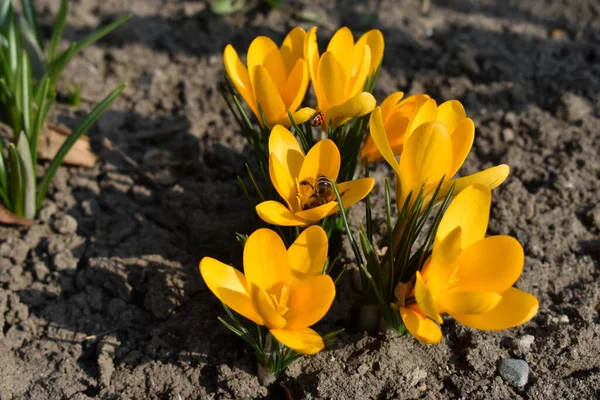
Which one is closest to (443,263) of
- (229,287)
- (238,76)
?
(229,287)

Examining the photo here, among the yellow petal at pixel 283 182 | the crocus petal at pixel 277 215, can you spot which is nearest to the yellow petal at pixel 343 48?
the yellow petal at pixel 283 182

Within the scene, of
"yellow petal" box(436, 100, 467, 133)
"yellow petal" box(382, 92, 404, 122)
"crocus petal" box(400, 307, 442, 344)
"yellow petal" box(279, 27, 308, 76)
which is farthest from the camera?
"yellow petal" box(279, 27, 308, 76)

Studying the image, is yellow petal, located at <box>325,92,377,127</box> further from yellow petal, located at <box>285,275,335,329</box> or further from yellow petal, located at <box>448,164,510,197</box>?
yellow petal, located at <box>285,275,335,329</box>

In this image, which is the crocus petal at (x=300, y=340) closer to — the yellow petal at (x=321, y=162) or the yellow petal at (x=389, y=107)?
the yellow petal at (x=321, y=162)

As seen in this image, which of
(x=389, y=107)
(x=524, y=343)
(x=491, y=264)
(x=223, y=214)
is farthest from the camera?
(x=223, y=214)

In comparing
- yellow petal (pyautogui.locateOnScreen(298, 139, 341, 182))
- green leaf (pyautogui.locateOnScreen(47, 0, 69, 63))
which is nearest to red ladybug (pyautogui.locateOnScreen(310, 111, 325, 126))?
yellow petal (pyautogui.locateOnScreen(298, 139, 341, 182))

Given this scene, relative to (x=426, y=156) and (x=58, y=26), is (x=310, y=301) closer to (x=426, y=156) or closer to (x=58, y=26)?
(x=426, y=156)
